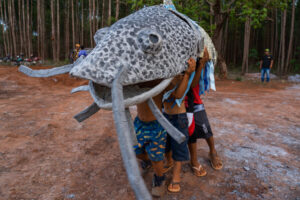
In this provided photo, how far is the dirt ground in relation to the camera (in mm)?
1859

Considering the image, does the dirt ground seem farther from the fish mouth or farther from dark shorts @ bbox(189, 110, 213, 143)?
the fish mouth

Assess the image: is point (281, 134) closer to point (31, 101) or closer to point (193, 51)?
point (193, 51)

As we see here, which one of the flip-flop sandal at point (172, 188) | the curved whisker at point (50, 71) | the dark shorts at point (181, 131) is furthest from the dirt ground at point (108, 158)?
the curved whisker at point (50, 71)

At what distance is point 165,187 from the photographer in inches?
77.8

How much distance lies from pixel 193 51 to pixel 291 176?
5.62 feet

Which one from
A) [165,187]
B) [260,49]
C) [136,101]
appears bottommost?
[165,187]

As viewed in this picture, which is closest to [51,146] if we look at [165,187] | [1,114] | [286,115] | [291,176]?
[165,187]

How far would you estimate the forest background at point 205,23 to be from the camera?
7422 millimetres

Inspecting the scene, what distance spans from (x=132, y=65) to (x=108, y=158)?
175cm

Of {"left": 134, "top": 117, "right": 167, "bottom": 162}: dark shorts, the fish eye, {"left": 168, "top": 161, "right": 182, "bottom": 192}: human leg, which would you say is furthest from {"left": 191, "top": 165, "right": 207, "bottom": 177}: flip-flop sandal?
the fish eye

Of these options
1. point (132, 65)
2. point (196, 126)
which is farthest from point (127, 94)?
point (196, 126)

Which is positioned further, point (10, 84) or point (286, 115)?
point (10, 84)

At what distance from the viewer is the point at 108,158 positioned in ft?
7.98

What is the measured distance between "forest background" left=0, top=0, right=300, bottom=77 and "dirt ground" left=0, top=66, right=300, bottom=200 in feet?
10.1
